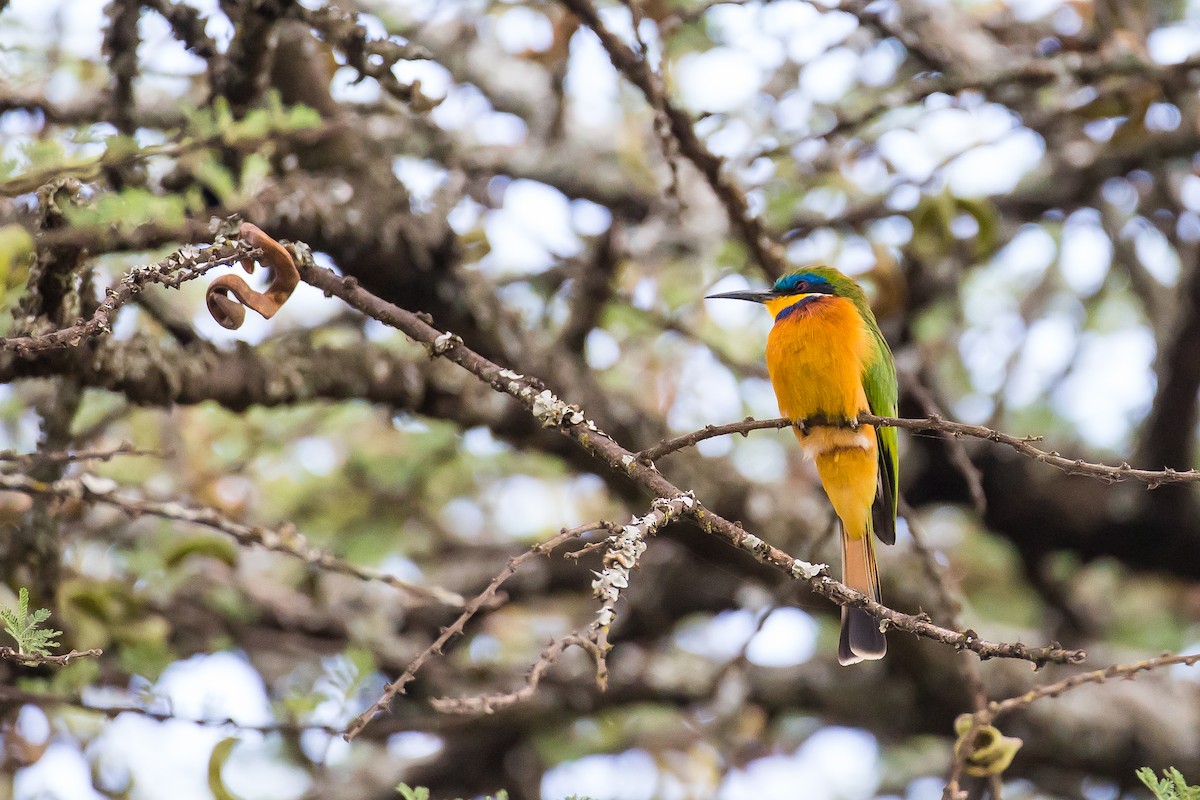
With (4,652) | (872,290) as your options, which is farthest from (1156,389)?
(4,652)

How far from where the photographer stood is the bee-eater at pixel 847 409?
2.85m

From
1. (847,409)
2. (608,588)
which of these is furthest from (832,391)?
(608,588)

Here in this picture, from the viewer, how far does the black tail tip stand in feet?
8.89

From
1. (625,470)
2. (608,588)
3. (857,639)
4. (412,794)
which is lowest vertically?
(412,794)

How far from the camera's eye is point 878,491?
3.07 meters

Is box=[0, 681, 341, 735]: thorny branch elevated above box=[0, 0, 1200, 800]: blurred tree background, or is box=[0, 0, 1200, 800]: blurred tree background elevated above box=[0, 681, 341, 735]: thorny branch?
box=[0, 0, 1200, 800]: blurred tree background

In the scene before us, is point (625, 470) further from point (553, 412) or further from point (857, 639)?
point (857, 639)

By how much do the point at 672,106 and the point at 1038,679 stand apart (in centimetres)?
278

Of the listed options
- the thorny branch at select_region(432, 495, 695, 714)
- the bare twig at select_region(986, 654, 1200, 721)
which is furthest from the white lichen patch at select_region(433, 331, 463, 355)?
the bare twig at select_region(986, 654, 1200, 721)

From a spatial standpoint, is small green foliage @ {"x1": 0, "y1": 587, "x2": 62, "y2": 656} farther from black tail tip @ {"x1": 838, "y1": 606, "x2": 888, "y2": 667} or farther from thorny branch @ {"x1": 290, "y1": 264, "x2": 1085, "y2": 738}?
black tail tip @ {"x1": 838, "y1": 606, "x2": 888, "y2": 667}

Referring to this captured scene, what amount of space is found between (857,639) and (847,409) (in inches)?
22.3

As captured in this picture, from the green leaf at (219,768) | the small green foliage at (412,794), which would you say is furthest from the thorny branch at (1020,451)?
the green leaf at (219,768)

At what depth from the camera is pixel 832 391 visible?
2855 mm

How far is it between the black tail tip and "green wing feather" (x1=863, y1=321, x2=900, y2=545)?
31cm
